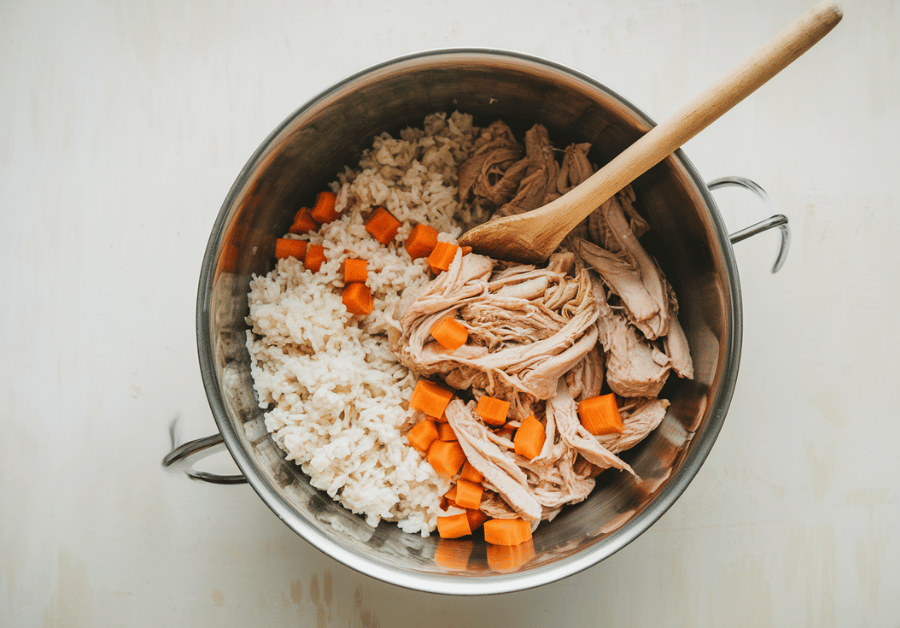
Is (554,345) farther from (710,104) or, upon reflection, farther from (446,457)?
(710,104)

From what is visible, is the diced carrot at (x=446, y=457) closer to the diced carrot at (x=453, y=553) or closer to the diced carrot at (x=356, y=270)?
the diced carrot at (x=453, y=553)

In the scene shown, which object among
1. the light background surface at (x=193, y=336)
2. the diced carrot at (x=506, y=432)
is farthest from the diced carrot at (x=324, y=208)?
the diced carrot at (x=506, y=432)

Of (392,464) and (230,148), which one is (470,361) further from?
(230,148)

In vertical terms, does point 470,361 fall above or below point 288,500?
above

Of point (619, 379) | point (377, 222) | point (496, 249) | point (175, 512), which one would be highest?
point (377, 222)

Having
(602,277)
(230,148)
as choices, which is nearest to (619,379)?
(602,277)

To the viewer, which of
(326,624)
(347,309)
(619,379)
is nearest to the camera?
(619,379)

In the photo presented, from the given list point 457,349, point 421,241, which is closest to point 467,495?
point 457,349
